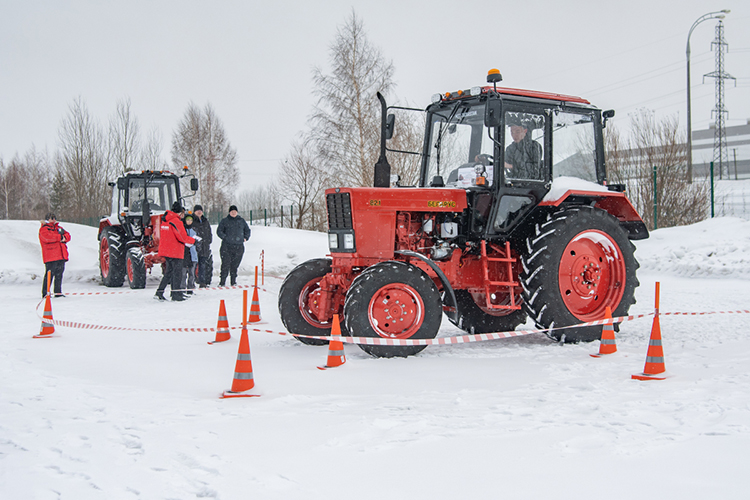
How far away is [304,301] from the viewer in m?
6.63

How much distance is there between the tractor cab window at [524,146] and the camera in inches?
255

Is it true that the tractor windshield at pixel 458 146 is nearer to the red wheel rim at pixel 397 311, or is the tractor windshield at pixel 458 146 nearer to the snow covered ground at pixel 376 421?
the red wheel rim at pixel 397 311

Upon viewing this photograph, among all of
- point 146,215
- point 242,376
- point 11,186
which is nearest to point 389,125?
point 242,376

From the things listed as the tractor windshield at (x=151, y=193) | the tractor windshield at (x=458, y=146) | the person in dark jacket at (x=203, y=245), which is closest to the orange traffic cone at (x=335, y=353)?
the tractor windshield at (x=458, y=146)

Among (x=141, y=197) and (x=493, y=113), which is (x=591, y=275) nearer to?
(x=493, y=113)

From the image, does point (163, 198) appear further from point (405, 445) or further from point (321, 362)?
point (405, 445)

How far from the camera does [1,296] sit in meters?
12.3

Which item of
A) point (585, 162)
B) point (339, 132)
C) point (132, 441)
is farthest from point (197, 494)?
point (339, 132)

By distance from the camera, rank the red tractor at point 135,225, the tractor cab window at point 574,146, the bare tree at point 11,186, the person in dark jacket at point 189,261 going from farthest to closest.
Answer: the bare tree at point 11,186 < the red tractor at point 135,225 < the person in dark jacket at point 189,261 < the tractor cab window at point 574,146

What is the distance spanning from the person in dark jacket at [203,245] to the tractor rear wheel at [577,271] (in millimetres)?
8139

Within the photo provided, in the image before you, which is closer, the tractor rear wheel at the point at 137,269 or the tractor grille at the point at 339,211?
the tractor grille at the point at 339,211

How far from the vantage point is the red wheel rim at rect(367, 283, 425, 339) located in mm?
5684

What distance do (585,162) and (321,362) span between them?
3.69 metres

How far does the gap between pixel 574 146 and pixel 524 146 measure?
703mm
